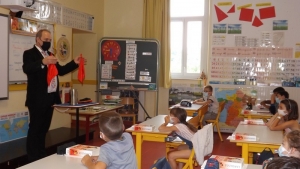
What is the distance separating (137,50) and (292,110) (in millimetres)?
4310

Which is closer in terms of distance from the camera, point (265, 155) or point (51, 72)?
point (265, 155)

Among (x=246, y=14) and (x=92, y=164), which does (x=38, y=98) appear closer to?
(x=92, y=164)

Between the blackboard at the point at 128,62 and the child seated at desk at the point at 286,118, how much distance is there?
12.6 feet

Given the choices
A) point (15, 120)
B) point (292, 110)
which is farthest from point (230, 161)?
point (15, 120)

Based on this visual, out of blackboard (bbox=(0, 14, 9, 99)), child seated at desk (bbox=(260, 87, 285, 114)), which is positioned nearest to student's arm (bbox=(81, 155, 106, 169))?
blackboard (bbox=(0, 14, 9, 99))

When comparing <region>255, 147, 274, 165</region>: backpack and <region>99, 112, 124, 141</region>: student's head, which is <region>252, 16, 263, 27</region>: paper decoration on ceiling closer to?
<region>255, 147, 274, 165</region>: backpack

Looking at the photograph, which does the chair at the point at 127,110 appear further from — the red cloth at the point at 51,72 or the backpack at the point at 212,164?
the backpack at the point at 212,164

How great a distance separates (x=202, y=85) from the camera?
802cm

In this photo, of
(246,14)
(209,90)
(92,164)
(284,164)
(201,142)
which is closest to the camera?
(284,164)

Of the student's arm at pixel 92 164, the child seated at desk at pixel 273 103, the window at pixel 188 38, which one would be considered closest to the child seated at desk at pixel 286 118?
the child seated at desk at pixel 273 103

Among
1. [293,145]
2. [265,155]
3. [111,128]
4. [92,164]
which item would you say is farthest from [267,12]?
[92,164]

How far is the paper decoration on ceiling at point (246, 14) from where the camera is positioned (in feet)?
24.6

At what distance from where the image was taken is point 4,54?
17.0 ft

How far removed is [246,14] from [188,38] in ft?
4.60
